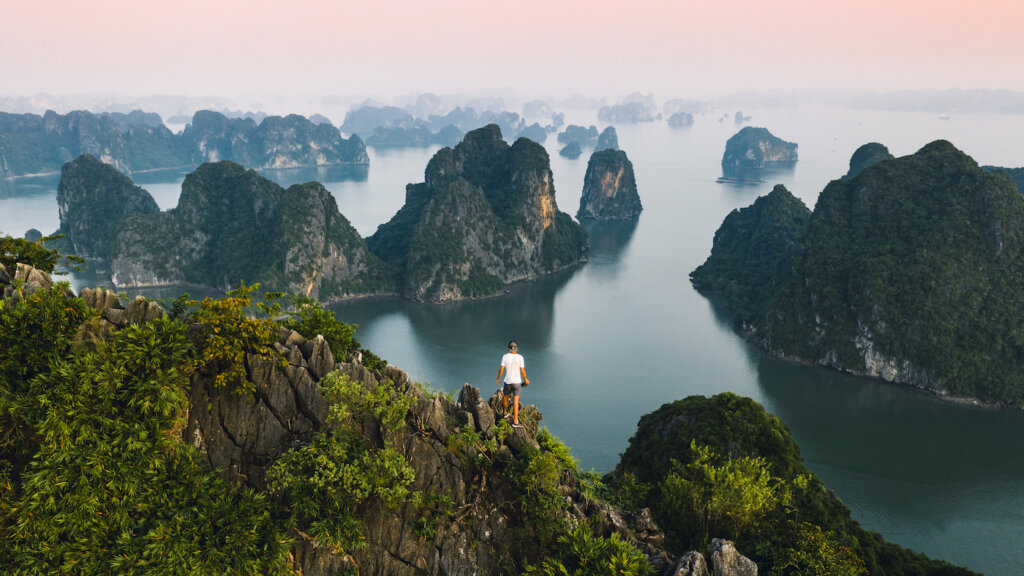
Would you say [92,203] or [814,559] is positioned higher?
[92,203]

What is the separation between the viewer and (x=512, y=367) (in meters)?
17.1

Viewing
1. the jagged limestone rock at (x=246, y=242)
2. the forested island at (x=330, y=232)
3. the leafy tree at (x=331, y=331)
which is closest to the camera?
the leafy tree at (x=331, y=331)

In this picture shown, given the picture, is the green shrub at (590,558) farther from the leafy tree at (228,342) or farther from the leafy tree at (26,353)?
the leafy tree at (26,353)

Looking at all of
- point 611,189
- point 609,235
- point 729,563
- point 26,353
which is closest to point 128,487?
point 26,353

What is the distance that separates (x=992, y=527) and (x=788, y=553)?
131 ft

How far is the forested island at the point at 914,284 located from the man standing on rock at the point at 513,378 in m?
67.9

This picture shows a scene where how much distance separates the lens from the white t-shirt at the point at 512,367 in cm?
1689

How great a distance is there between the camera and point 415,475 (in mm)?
16328

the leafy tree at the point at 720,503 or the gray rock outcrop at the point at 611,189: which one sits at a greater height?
the gray rock outcrop at the point at 611,189

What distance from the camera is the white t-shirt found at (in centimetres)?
1689

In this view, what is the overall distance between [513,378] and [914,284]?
237ft

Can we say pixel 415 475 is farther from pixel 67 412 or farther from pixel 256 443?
pixel 67 412

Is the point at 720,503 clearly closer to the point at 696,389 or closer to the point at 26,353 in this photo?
the point at 26,353

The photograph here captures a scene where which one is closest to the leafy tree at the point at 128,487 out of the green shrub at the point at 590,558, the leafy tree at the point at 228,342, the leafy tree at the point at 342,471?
the leafy tree at the point at 228,342
